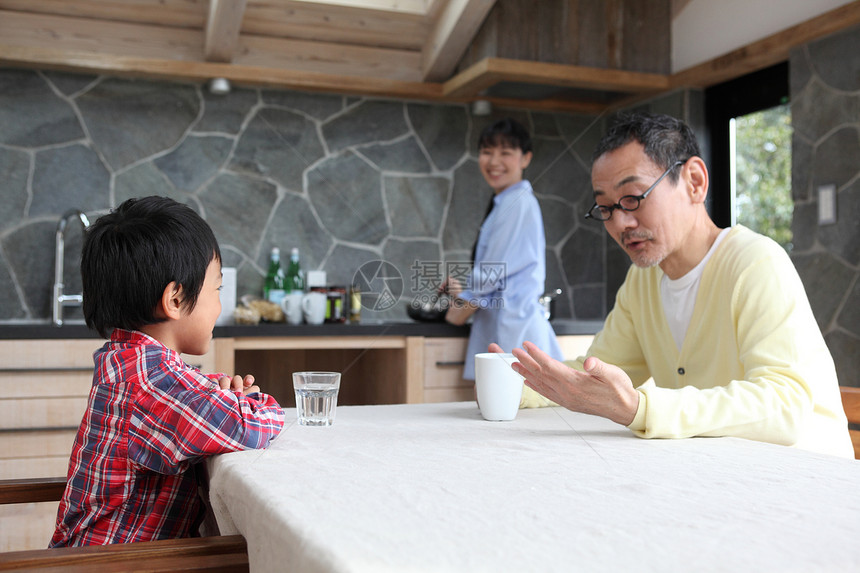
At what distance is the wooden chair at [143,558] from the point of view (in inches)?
22.9

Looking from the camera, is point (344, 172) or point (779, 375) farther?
point (344, 172)

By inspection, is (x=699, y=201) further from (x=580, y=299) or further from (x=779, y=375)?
(x=580, y=299)

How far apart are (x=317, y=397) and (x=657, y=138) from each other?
2.36 feet

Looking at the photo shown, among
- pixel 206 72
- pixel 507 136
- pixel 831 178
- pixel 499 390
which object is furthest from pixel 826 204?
pixel 206 72

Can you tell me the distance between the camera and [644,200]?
1285 mm

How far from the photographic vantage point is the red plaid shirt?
0.81m

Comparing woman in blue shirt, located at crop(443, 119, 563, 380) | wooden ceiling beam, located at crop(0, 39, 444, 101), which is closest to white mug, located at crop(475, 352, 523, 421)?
woman in blue shirt, located at crop(443, 119, 563, 380)

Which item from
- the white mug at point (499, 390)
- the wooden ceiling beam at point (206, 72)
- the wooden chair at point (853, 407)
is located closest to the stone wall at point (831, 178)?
the wooden chair at point (853, 407)

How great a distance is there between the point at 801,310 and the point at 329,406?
25.9 inches

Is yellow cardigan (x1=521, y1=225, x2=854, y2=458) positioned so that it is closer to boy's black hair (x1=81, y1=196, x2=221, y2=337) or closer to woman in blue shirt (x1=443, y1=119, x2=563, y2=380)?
boy's black hair (x1=81, y1=196, x2=221, y2=337)

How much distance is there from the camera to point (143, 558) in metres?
0.60

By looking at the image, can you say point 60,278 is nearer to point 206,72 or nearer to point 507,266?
point 206,72

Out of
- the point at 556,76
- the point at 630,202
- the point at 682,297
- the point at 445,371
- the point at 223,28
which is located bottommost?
the point at 445,371

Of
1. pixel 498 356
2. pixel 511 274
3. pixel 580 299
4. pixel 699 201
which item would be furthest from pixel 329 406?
pixel 580 299
